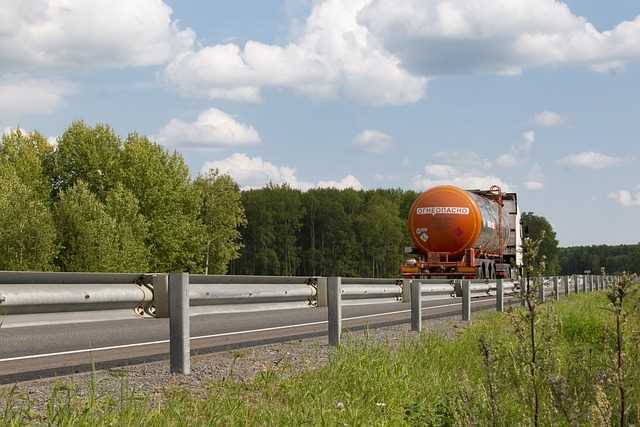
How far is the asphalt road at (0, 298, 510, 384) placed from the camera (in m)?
7.27

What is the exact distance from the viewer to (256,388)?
5668 mm

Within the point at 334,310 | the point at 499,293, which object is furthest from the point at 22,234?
the point at 334,310

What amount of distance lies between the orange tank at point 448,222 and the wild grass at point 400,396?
21201 millimetres

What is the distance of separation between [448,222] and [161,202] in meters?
27.9

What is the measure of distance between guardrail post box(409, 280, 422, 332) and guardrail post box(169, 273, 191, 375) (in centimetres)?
559

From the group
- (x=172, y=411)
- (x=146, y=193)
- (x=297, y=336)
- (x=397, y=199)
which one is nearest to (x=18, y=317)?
(x=172, y=411)

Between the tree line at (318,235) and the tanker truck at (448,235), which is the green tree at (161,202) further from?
the tree line at (318,235)

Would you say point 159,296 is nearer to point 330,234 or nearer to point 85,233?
point 85,233

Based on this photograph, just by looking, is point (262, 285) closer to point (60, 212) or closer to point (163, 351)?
point (163, 351)

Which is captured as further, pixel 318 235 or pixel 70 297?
pixel 318 235

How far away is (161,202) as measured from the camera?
53.0m

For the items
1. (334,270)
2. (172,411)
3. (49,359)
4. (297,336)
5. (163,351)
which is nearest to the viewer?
(172,411)

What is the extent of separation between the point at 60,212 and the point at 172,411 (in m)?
43.5

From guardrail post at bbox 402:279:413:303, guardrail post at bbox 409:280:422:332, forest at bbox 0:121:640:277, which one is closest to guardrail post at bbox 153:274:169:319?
guardrail post at bbox 409:280:422:332
